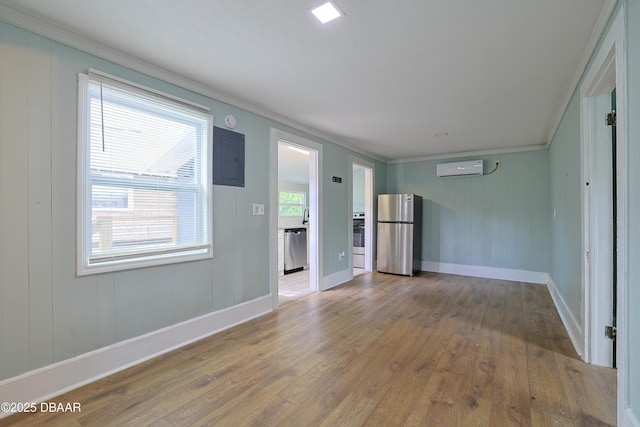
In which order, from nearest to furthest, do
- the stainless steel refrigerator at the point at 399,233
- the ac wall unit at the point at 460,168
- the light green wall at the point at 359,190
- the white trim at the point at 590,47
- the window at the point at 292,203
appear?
the white trim at the point at 590,47 → the ac wall unit at the point at 460,168 → the stainless steel refrigerator at the point at 399,233 → the light green wall at the point at 359,190 → the window at the point at 292,203

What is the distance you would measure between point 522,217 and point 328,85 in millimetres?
4340

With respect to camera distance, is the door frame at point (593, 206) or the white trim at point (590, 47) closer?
the white trim at point (590, 47)

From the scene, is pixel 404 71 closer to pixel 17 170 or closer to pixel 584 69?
pixel 584 69

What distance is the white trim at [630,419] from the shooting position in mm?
1283

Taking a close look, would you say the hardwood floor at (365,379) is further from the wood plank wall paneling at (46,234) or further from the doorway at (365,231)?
the doorway at (365,231)

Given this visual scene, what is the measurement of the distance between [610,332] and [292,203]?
6480mm

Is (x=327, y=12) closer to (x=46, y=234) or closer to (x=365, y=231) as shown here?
(x=46, y=234)

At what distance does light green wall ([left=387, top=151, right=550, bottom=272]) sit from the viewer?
4.88 m

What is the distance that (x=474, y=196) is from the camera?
17.7 feet

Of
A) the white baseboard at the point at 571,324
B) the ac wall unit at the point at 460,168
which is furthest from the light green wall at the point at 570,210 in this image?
the ac wall unit at the point at 460,168

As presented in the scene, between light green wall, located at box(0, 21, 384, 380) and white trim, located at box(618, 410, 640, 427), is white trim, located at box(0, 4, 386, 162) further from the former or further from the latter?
white trim, located at box(618, 410, 640, 427)

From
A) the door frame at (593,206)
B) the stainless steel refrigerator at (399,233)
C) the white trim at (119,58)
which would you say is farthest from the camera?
the stainless steel refrigerator at (399,233)

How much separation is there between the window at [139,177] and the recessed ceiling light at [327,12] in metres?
1.48

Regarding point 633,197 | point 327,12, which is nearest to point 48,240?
point 327,12
